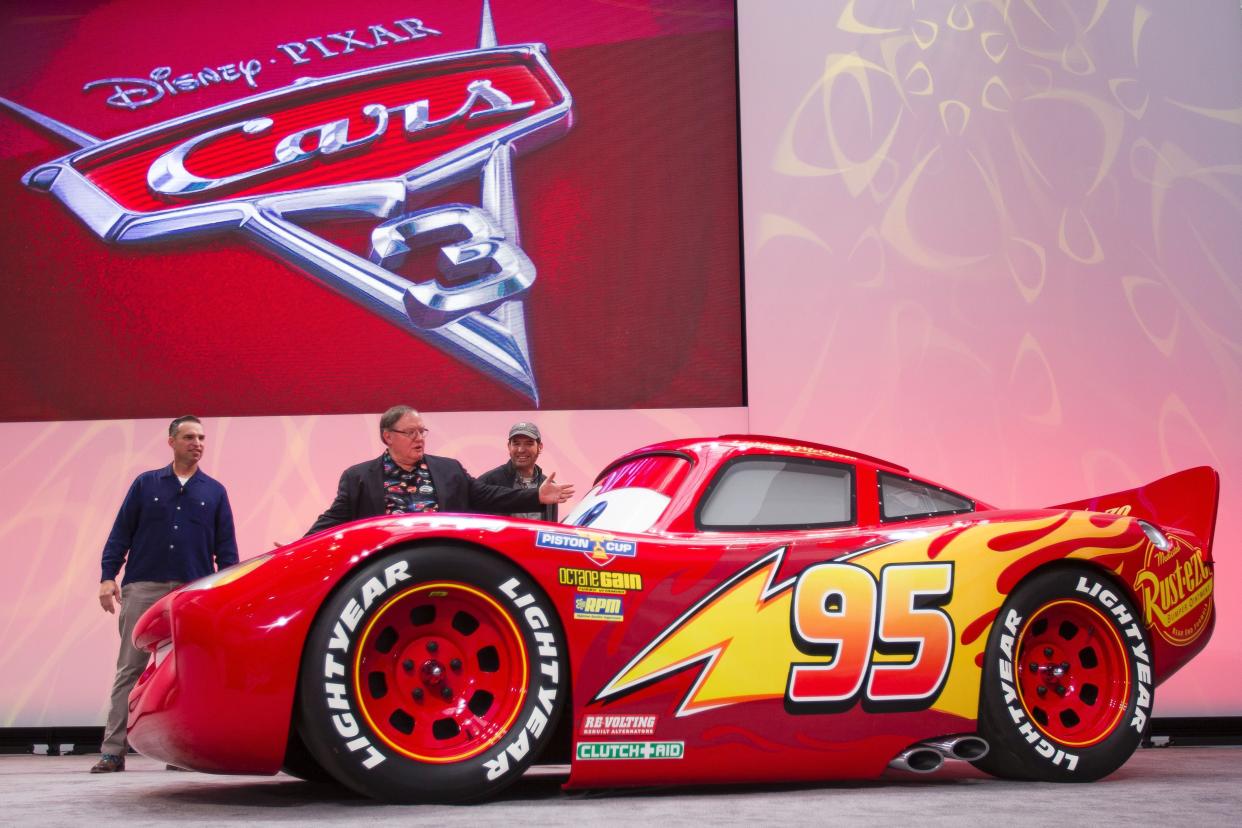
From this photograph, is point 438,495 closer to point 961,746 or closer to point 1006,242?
point 961,746

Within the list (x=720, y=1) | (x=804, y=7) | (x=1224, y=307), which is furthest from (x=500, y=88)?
(x=1224, y=307)

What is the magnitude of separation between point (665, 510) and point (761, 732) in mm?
759

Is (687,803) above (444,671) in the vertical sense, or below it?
below

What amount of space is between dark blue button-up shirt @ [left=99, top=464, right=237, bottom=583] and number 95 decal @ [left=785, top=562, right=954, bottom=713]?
117 inches

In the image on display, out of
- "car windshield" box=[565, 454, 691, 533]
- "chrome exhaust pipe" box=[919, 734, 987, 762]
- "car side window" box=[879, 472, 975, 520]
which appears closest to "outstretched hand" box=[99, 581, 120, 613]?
"car windshield" box=[565, 454, 691, 533]

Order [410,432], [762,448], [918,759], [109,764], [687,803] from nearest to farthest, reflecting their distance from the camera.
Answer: [687,803], [918,759], [762,448], [410,432], [109,764]

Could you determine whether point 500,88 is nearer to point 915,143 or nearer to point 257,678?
point 915,143

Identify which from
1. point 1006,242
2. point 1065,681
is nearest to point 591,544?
point 1065,681

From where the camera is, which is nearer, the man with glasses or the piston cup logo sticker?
the piston cup logo sticker

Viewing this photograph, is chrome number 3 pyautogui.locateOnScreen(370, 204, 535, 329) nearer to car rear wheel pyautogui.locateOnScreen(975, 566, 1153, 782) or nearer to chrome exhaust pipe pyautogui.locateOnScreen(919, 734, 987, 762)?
car rear wheel pyautogui.locateOnScreen(975, 566, 1153, 782)

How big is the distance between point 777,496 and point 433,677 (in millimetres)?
1285

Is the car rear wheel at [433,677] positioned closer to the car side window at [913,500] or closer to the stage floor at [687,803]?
the stage floor at [687,803]

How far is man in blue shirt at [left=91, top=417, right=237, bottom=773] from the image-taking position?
16.9ft

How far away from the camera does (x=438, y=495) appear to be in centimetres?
454
